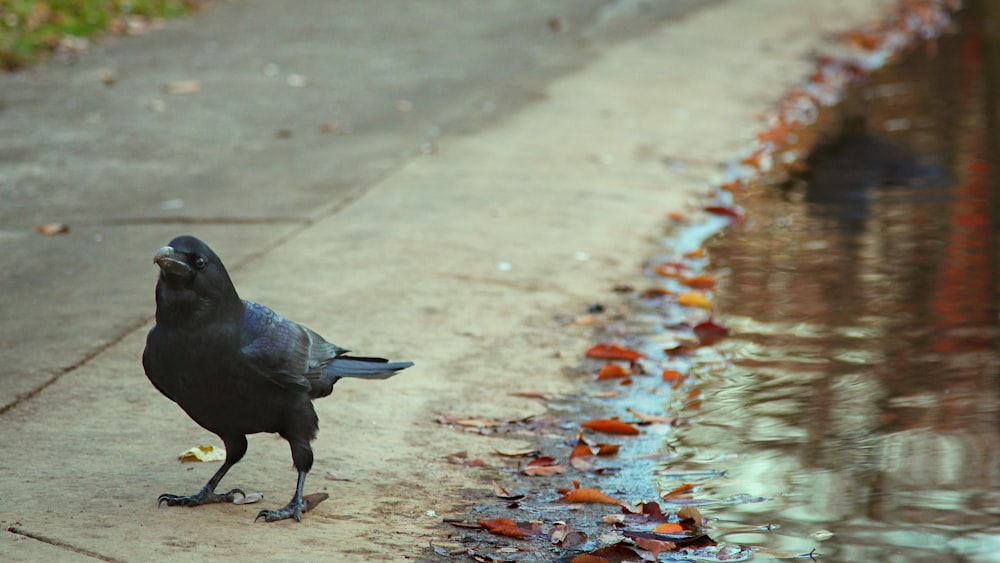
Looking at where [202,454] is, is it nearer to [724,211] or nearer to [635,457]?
[635,457]

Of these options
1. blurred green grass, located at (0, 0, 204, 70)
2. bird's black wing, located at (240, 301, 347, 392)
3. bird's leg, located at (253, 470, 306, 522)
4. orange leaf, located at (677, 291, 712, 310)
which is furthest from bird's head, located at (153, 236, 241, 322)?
blurred green grass, located at (0, 0, 204, 70)

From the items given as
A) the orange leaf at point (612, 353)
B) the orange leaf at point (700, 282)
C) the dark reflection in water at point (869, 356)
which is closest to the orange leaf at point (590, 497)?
the dark reflection in water at point (869, 356)

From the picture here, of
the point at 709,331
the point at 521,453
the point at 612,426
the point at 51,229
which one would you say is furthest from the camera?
the point at 51,229

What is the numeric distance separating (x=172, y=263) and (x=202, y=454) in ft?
3.49

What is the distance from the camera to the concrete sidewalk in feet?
13.7

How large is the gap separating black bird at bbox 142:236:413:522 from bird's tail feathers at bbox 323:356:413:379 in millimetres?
50

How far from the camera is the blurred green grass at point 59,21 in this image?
37.8ft

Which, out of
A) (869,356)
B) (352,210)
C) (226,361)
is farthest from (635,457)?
(352,210)

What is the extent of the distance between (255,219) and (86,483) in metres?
3.39

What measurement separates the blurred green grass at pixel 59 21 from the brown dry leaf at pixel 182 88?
162 cm

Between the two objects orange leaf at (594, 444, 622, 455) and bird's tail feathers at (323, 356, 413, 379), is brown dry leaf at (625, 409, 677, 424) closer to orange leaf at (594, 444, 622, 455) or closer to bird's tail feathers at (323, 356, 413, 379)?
orange leaf at (594, 444, 622, 455)

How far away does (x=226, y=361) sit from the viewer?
3.61m

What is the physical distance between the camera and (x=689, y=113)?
995cm

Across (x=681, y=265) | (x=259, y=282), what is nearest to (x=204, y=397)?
(x=259, y=282)
